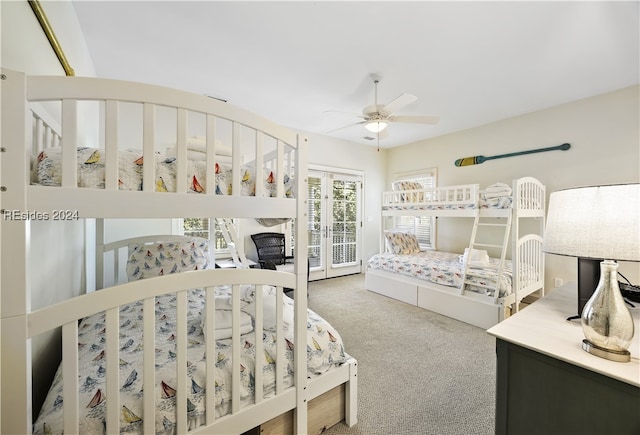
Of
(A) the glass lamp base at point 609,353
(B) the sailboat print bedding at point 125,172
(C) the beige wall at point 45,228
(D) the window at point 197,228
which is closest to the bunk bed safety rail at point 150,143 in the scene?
(B) the sailboat print bedding at point 125,172

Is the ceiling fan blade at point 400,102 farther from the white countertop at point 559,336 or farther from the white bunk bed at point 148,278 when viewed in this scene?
the white countertop at point 559,336

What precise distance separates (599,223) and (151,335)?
161cm

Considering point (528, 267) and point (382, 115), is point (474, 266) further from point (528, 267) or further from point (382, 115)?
point (382, 115)

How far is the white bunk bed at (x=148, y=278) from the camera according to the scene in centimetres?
73

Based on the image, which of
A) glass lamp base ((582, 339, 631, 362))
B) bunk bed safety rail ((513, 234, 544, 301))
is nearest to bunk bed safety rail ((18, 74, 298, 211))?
glass lamp base ((582, 339, 631, 362))

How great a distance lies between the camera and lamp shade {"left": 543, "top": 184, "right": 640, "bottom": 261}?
0.84 metres

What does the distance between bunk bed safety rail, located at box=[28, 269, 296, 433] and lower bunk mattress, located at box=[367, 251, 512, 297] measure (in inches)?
99.6

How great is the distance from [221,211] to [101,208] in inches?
14.6

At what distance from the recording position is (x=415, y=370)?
6.62 ft

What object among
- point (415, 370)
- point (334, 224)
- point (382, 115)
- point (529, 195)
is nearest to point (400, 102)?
point (382, 115)

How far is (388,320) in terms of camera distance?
116 inches

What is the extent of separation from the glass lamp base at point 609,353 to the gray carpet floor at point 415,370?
3.08ft

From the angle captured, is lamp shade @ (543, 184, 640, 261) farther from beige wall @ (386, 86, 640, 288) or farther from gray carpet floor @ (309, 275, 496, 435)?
beige wall @ (386, 86, 640, 288)

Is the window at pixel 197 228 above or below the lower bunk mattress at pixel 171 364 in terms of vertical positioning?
above
